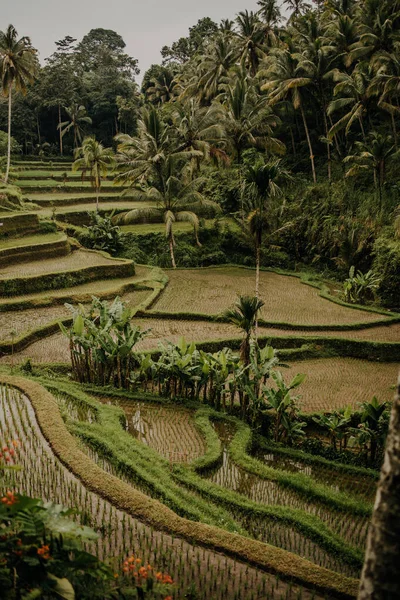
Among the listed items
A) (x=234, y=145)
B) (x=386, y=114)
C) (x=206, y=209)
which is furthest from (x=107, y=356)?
A: (x=386, y=114)

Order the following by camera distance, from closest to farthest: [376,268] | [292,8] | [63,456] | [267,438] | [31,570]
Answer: [31,570] → [63,456] → [267,438] → [376,268] → [292,8]

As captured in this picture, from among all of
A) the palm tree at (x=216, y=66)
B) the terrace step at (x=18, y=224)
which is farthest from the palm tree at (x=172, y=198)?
the palm tree at (x=216, y=66)

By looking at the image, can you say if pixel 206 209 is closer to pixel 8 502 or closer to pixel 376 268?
pixel 376 268

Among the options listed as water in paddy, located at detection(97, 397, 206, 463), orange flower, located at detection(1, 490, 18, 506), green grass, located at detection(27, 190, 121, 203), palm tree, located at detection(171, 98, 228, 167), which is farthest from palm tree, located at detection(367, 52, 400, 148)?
orange flower, located at detection(1, 490, 18, 506)

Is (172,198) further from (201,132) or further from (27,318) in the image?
(27,318)

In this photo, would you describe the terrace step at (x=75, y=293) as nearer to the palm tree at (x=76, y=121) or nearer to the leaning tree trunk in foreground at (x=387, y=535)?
the leaning tree trunk in foreground at (x=387, y=535)

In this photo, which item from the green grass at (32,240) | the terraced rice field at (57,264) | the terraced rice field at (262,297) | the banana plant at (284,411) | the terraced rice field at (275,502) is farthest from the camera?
the green grass at (32,240)

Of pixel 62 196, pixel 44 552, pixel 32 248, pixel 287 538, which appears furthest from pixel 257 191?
pixel 62 196
